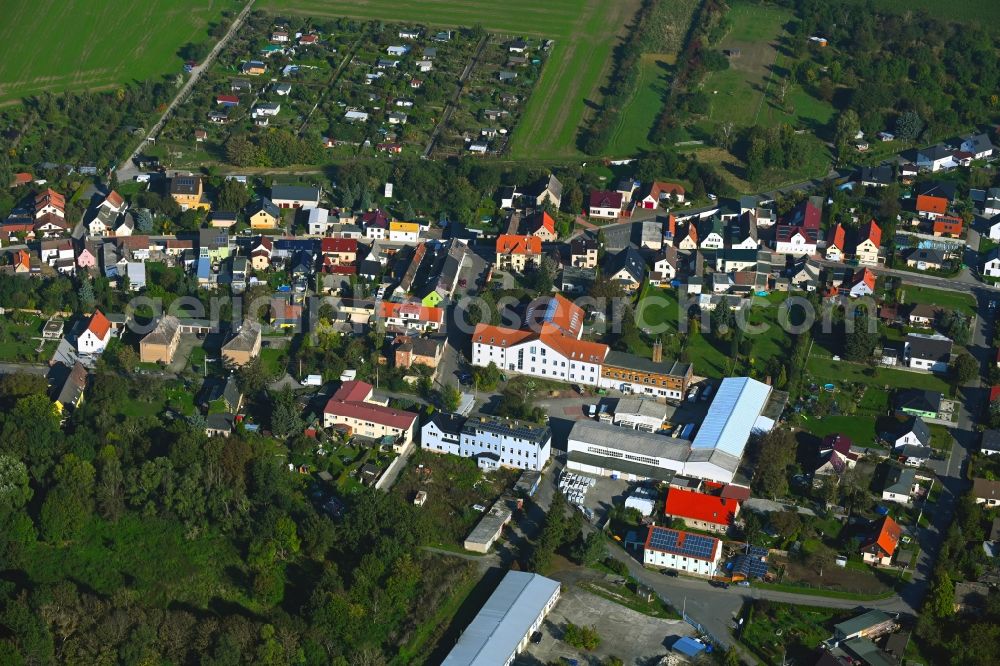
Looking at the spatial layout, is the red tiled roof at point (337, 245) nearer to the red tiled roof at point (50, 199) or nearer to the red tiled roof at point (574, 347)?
the red tiled roof at point (574, 347)

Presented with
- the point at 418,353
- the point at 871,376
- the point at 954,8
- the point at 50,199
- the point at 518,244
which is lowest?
the point at 50,199

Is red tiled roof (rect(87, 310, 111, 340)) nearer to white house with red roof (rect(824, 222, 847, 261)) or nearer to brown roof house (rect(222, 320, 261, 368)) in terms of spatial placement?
brown roof house (rect(222, 320, 261, 368))

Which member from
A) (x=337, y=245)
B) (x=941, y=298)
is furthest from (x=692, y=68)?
(x=337, y=245)

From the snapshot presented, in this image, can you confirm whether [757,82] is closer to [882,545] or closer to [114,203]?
[114,203]

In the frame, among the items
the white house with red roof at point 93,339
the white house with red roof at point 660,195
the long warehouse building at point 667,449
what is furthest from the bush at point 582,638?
the white house with red roof at point 660,195

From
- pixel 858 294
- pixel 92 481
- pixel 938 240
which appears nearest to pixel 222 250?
pixel 92 481

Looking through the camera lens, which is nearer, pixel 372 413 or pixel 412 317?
pixel 372 413

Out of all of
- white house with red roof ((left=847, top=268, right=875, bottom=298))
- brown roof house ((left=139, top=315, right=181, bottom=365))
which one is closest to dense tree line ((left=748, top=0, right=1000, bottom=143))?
white house with red roof ((left=847, top=268, right=875, bottom=298))
